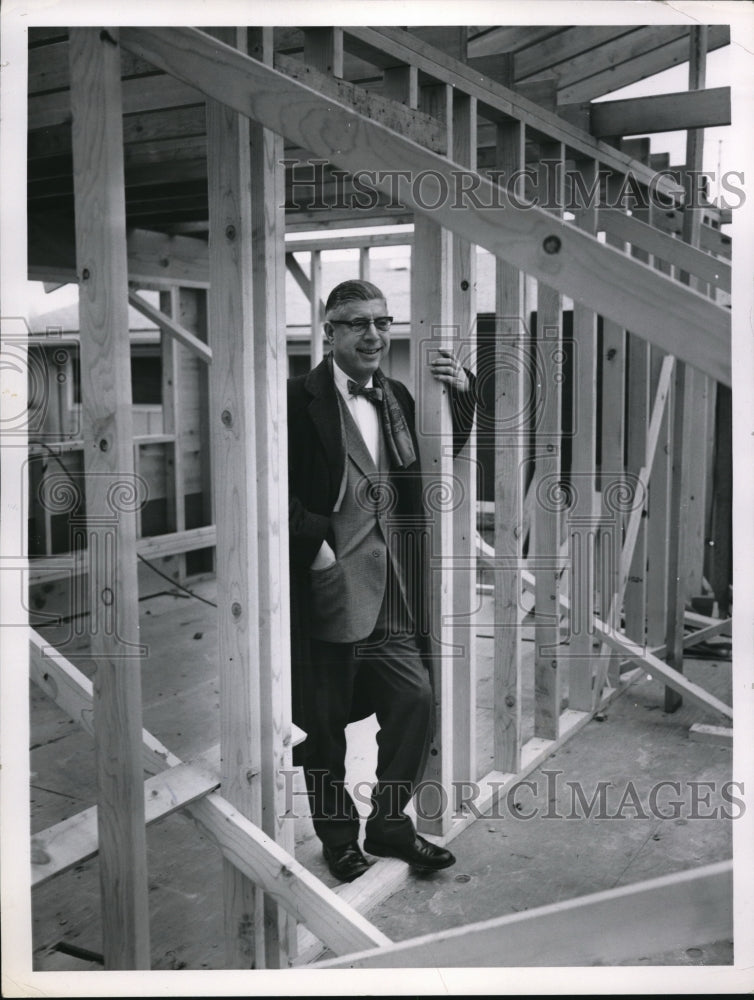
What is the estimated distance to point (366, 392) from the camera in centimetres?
317

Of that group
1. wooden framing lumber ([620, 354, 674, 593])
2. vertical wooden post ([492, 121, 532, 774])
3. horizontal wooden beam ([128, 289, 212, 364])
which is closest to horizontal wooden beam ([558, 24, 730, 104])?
vertical wooden post ([492, 121, 532, 774])

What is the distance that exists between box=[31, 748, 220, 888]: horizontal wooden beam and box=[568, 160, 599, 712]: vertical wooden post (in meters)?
2.50

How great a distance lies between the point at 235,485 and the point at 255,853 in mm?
987

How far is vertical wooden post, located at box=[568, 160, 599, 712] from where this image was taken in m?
4.40

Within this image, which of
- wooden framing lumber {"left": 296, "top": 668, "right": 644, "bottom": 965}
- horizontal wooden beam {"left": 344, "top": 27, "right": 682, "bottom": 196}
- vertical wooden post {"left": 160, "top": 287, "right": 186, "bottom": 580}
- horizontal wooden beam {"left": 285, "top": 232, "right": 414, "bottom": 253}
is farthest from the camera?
vertical wooden post {"left": 160, "top": 287, "right": 186, "bottom": 580}

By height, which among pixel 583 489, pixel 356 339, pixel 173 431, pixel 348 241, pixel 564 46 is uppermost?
pixel 564 46

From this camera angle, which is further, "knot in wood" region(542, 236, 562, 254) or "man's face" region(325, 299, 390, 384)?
"man's face" region(325, 299, 390, 384)

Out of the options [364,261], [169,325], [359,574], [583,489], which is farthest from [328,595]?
[364,261]

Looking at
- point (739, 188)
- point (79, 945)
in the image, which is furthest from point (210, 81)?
point (79, 945)

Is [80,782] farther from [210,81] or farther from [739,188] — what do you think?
[739,188]

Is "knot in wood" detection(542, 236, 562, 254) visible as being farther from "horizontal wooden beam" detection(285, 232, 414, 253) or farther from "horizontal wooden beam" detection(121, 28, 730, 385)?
"horizontal wooden beam" detection(285, 232, 414, 253)

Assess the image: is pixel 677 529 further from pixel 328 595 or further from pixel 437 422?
pixel 328 595

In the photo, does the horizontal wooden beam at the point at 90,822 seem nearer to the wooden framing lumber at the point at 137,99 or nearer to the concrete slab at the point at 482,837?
the concrete slab at the point at 482,837

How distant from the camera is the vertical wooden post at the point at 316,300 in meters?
7.64
